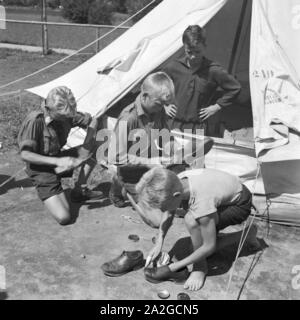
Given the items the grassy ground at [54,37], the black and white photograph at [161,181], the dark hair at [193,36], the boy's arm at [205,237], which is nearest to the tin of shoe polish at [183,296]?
the black and white photograph at [161,181]

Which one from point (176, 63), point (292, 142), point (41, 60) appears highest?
point (176, 63)

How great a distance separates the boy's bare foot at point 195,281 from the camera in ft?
8.56

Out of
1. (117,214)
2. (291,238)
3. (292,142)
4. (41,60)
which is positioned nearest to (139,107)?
(117,214)

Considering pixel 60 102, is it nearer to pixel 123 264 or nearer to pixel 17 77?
pixel 123 264

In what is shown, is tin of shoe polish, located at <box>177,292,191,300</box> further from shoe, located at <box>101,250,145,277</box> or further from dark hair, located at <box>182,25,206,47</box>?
dark hair, located at <box>182,25,206,47</box>

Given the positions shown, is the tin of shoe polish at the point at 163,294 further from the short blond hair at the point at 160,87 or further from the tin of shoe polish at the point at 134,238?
the short blond hair at the point at 160,87

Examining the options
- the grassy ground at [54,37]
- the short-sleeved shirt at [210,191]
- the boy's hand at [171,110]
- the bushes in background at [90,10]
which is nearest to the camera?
the short-sleeved shirt at [210,191]

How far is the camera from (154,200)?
7.27ft

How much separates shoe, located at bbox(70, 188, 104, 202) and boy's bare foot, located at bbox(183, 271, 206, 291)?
136 cm

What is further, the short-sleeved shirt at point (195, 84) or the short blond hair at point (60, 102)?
the short-sleeved shirt at point (195, 84)

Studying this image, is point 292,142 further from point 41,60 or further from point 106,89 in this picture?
point 41,60

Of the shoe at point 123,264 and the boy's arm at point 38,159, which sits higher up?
the boy's arm at point 38,159

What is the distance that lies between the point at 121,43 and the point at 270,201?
7.73 ft

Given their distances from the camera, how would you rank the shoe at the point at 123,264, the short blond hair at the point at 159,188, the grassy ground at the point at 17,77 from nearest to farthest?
the short blond hair at the point at 159,188, the shoe at the point at 123,264, the grassy ground at the point at 17,77
